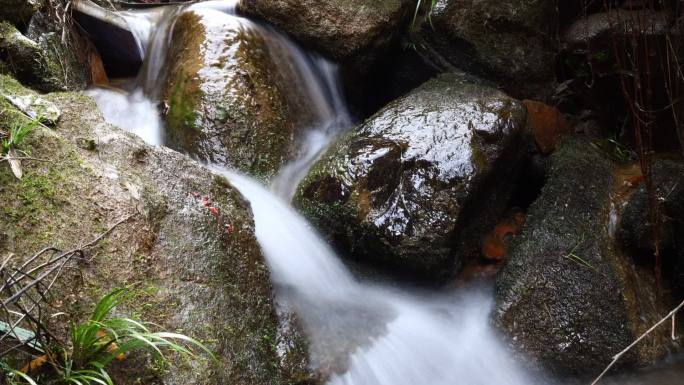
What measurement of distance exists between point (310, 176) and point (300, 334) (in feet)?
4.47

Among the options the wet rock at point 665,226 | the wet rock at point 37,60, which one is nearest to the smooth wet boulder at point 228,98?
the wet rock at point 37,60

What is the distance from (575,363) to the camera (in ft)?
10.5

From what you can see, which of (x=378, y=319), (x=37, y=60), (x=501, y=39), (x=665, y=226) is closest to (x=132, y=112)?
(x=37, y=60)

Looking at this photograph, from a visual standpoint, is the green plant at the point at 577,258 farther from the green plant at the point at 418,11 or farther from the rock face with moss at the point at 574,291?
the green plant at the point at 418,11

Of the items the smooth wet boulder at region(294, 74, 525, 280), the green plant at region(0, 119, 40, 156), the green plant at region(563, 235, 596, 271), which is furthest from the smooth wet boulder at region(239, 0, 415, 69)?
the green plant at region(0, 119, 40, 156)

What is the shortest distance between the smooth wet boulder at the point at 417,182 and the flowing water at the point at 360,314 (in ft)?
0.72

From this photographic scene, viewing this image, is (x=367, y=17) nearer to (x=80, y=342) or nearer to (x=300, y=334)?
(x=300, y=334)

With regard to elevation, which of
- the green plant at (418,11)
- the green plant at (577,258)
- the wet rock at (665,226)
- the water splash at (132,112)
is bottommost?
the water splash at (132,112)

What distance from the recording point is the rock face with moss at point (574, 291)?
10.6ft

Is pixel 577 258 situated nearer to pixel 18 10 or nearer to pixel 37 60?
pixel 37 60

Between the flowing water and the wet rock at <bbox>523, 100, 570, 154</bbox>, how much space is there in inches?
65.0

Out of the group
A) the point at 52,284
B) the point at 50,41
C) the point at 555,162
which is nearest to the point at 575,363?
the point at 555,162

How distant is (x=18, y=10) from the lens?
401cm

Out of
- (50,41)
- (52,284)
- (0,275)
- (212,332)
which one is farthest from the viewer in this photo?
(50,41)
